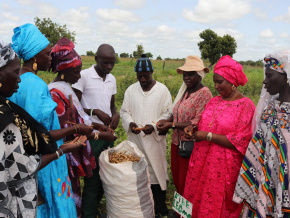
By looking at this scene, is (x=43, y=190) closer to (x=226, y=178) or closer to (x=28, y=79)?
(x=28, y=79)

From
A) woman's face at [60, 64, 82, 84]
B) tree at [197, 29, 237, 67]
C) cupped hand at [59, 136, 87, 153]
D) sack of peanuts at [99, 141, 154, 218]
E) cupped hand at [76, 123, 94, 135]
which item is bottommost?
sack of peanuts at [99, 141, 154, 218]

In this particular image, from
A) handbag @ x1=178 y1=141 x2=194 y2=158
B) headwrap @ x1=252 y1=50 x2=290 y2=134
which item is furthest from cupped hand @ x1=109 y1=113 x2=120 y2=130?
headwrap @ x1=252 y1=50 x2=290 y2=134

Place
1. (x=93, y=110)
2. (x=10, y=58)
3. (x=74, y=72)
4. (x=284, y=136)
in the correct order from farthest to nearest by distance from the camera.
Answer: (x=93, y=110)
(x=74, y=72)
(x=284, y=136)
(x=10, y=58)

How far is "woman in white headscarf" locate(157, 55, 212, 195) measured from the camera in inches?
114

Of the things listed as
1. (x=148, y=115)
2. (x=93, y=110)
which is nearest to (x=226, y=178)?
(x=148, y=115)

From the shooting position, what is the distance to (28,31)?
195 centimetres

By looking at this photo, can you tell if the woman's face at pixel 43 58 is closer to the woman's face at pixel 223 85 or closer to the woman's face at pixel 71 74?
the woman's face at pixel 71 74

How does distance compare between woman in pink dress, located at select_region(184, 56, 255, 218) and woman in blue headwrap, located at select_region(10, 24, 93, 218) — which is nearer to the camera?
woman in blue headwrap, located at select_region(10, 24, 93, 218)

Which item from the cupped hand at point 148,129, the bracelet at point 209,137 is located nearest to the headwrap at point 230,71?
the bracelet at point 209,137

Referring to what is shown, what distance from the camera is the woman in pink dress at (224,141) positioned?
7.86 ft

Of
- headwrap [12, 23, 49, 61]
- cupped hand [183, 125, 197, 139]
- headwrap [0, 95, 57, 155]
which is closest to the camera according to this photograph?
headwrap [0, 95, 57, 155]

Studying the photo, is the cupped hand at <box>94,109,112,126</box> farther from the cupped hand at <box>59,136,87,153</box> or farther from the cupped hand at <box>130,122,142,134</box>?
the cupped hand at <box>59,136,87,153</box>

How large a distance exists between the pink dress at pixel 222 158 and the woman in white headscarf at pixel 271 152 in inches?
Result: 5.2

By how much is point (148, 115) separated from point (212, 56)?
3274 centimetres
